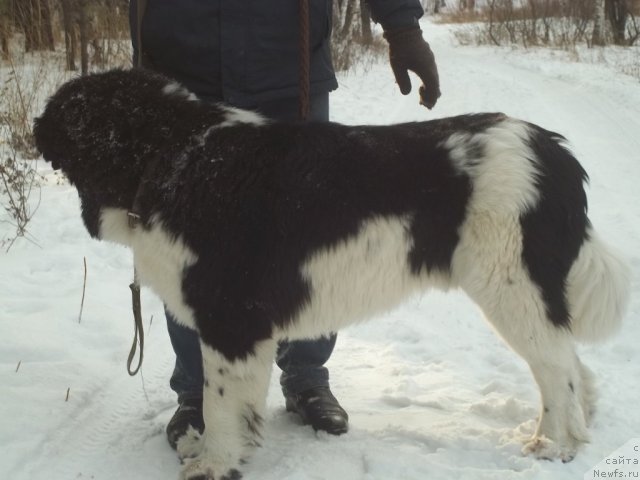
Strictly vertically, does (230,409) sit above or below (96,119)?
below

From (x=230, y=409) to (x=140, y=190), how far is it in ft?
3.01

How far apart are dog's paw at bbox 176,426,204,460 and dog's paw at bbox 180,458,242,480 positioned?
0.10 meters

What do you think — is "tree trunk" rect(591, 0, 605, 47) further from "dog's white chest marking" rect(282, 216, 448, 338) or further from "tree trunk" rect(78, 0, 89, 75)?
"dog's white chest marking" rect(282, 216, 448, 338)

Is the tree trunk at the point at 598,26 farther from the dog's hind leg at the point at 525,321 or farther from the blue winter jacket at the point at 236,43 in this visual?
the dog's hind leg at the point at 525,321

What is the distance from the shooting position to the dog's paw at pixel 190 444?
2.64 meters

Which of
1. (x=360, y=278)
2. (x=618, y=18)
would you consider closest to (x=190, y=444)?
(x=360, y=278)

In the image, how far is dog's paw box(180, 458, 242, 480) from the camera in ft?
8.22

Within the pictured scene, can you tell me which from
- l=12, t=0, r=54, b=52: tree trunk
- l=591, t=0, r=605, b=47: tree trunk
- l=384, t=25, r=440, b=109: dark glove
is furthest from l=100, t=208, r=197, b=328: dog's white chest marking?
l=591, t=0, r=605, b=47: tree trunk

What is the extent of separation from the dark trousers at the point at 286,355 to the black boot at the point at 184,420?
4 centimetres

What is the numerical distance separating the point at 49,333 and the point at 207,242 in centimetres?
169

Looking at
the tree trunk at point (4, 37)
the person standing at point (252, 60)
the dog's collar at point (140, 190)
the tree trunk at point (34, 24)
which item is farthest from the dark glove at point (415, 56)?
the tree trunk at point (34, 24)

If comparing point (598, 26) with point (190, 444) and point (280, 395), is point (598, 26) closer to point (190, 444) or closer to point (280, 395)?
point (280, 395)

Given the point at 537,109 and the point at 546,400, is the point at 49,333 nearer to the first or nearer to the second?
the point at 546,400

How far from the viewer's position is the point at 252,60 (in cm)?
262
